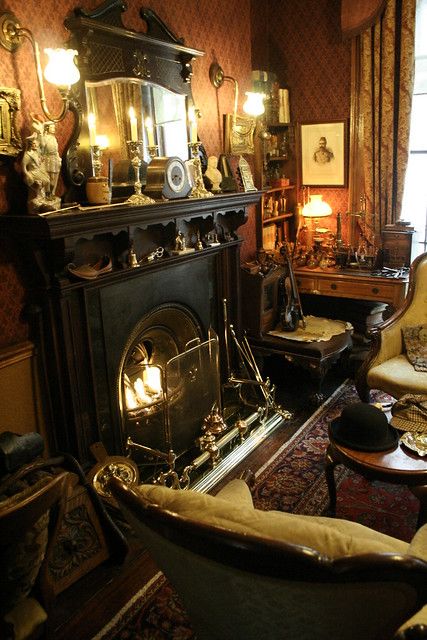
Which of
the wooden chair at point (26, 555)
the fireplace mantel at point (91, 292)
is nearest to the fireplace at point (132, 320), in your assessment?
the fireplace mantel at point (91, 292)

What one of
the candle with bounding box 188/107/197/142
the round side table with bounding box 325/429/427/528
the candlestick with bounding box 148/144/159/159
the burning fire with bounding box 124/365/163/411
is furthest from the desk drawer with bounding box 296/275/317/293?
the round side table with bounding box 325/429/427/528

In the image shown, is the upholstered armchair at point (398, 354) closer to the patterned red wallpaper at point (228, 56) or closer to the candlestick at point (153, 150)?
the patterned red wallpaper at point (228, 56)

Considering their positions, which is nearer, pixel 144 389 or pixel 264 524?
pixel 264 524

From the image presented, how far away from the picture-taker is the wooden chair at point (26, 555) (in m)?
1.47

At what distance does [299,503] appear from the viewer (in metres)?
2.87

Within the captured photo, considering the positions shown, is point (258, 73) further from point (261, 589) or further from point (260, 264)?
point (261, 589)

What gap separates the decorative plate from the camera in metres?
2.43

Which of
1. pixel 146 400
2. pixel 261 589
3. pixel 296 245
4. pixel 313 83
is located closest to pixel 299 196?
pixel 296 245

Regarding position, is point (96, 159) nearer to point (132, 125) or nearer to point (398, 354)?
point (132, 125)

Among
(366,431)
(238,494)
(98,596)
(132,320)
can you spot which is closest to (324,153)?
(132,320)

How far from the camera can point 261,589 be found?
127cm

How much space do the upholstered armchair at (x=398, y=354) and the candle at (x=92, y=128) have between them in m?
2.08

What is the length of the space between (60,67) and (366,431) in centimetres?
208

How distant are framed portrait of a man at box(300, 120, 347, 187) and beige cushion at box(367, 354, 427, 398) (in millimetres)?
1913
